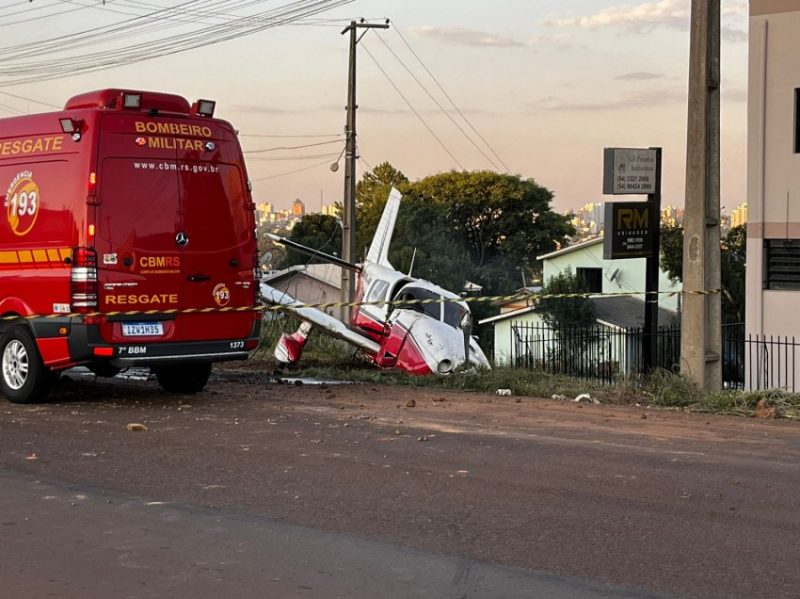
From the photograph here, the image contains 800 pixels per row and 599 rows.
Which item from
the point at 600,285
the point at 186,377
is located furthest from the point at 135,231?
the point at 600,285

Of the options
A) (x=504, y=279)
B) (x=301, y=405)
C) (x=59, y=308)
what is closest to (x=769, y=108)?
(x=301, y=405)

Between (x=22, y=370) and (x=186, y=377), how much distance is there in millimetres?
1896

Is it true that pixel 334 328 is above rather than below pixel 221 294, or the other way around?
below

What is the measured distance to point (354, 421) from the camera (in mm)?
10680

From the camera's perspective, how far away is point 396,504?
23.6 feet

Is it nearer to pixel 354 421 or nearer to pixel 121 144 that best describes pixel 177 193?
pixel 121 144

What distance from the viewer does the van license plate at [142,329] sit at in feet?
37.7

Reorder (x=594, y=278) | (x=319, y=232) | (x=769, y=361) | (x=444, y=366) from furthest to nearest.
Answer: (x=319, y=232), (x=594, y=278), (x=769, y=361), (x=444, y=366)

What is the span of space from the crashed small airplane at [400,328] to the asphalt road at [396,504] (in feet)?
19.6

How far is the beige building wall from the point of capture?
72.6 ft

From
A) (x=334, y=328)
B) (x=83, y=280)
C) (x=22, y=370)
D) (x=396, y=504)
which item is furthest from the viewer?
(x=334, y=328)

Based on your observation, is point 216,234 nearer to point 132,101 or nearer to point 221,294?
point 221,294

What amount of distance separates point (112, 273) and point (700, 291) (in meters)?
6.64

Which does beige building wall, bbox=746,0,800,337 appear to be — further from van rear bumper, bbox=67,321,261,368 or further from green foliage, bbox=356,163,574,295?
green foliage, bbox=356,163,574,295
